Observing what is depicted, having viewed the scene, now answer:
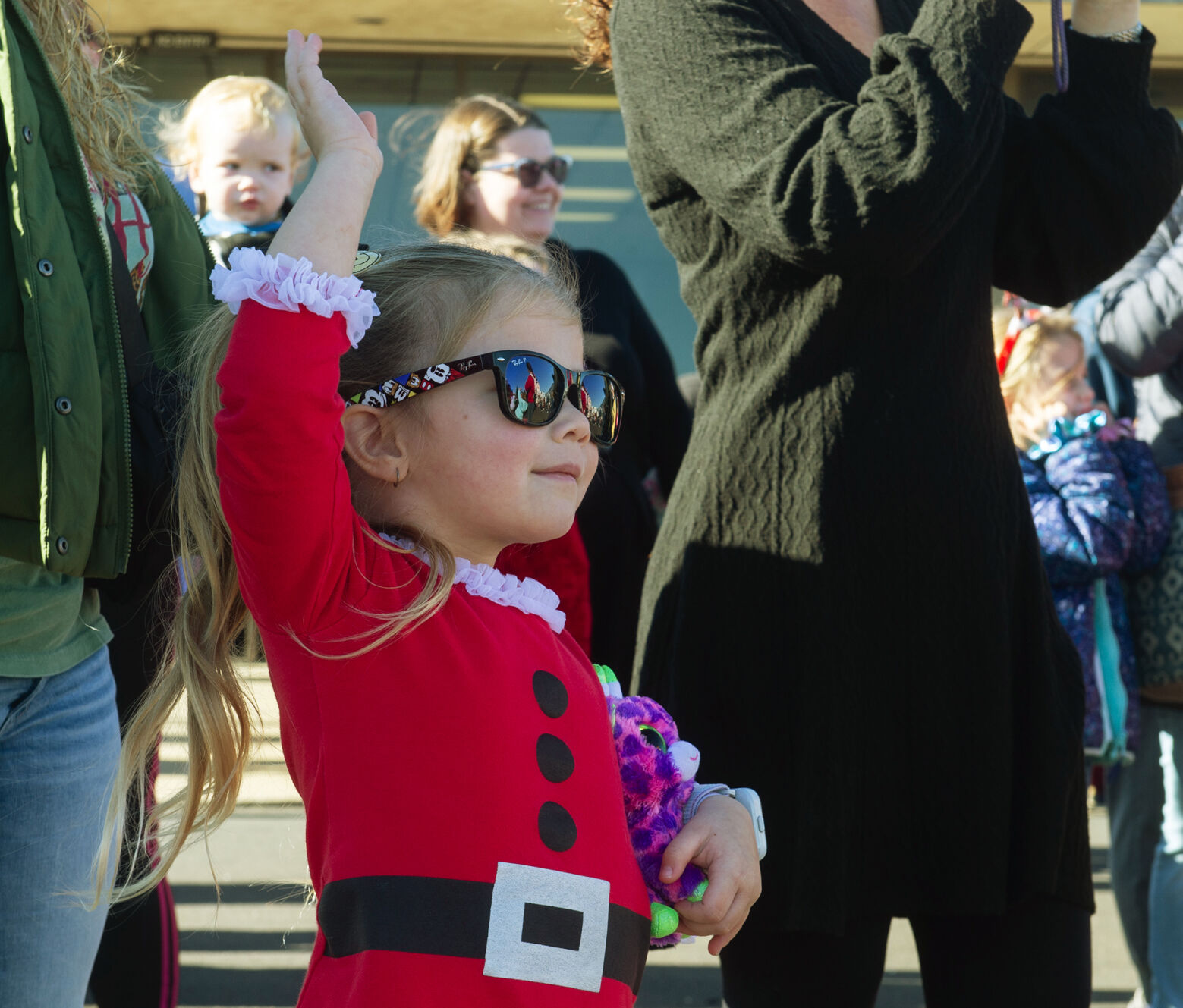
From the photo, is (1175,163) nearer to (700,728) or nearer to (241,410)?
(700,728)

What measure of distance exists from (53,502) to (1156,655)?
2519 millimetres

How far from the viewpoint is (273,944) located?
3746mm

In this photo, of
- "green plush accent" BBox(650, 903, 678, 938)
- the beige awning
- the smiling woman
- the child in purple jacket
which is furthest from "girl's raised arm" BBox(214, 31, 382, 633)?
the beige awning

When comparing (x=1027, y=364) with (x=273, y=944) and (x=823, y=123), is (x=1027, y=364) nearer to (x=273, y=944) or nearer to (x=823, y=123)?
(x=823, y=123)

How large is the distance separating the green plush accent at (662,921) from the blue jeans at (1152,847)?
6.18ft

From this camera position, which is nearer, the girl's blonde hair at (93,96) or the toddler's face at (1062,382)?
the girl's blonde hair at (93,96)

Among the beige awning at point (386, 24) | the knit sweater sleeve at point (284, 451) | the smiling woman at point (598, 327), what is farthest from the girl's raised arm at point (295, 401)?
the beige awning at point (386, 24)

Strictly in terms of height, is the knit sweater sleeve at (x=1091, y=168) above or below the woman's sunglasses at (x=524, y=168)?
below

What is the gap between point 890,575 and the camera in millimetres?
1746

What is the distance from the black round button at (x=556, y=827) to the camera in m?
1.31

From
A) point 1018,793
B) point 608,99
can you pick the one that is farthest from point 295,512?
point 608,99

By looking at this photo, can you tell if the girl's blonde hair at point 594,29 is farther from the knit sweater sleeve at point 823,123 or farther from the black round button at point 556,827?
the black round button at point 556,827

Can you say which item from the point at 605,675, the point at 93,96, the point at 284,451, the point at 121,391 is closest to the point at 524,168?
the point at 93,96

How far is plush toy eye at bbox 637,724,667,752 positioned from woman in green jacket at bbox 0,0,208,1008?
0.64 m
